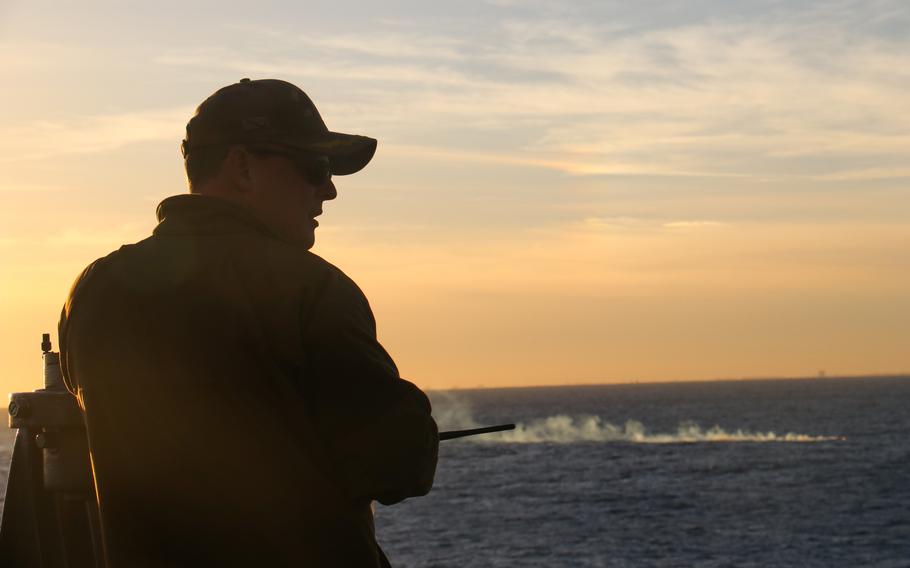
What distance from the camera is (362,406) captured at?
2.63 meters

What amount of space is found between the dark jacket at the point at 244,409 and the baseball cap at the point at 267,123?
189mm

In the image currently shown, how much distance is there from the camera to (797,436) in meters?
161

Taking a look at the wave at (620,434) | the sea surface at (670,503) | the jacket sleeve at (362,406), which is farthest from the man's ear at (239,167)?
the wave at (620,434)

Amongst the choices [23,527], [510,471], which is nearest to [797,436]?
[510,471]

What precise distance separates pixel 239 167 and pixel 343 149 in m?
0.24

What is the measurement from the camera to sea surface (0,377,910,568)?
75.1m

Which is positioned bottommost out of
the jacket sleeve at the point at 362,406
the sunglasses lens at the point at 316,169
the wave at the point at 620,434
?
the wave at the point at 620,434

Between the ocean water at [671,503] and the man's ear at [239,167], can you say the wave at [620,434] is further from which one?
the man's ear at [239,167]

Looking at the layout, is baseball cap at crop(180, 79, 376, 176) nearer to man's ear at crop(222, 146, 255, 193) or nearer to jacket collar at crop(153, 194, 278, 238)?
man's ear at crop(222, 146, 255, 193)

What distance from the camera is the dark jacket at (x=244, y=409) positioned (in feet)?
8.66

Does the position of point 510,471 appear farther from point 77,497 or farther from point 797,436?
point 77,497

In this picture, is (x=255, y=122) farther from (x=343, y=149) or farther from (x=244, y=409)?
(x=244, y=409)

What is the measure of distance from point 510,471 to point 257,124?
436 ft

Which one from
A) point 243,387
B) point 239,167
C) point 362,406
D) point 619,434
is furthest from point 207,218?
point 619,434
